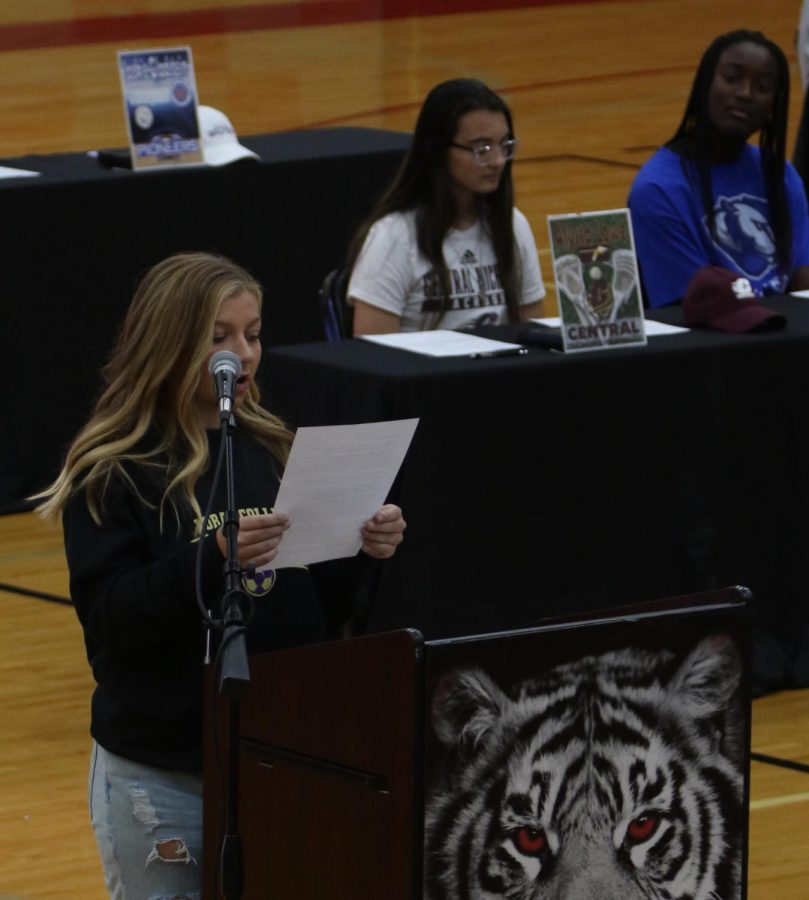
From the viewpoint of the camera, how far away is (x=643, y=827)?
8.04ft

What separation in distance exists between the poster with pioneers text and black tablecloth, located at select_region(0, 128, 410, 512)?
0.24 ft

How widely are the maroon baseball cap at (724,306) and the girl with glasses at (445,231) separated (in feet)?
1.69

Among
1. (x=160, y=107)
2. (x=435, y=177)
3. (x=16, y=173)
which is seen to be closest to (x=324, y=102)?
(x=160, y=107)

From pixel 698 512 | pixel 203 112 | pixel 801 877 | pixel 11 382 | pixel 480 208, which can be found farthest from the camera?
pixel 203 112

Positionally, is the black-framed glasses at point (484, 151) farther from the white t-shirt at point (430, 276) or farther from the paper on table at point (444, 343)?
the paper on table at point (444, 343)

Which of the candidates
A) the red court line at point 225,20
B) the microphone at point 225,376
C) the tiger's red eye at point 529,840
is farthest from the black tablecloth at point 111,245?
the red court line at point 225,20

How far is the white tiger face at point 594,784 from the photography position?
7.61 ft

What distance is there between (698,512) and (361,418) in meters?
0.86

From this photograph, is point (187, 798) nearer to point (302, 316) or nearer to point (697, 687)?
point (697, 687)

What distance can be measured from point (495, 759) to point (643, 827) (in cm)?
23

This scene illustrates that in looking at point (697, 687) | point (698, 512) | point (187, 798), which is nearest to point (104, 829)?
point (187, 798)

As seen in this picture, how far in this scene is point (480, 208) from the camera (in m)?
5.32

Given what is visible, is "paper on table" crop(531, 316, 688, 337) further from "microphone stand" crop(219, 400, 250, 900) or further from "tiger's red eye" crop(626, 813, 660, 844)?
"microphone stand" crop(219, 400, 250, 900)

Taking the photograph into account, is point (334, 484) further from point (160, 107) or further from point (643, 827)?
point (160, 107)
